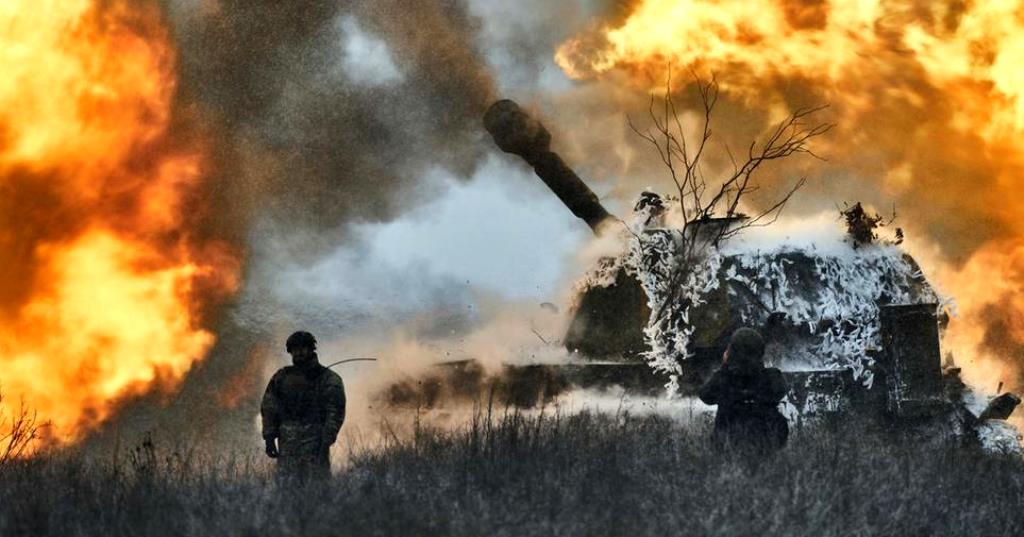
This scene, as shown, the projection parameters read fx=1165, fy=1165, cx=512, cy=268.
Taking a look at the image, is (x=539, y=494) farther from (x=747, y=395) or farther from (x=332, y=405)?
(x=747, y=395)

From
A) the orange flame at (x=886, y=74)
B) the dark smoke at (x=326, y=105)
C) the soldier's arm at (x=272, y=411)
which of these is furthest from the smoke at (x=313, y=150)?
the soldier's arm at (x=272, y=411)

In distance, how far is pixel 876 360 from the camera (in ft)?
47.1

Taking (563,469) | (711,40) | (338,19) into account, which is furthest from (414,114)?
(563,469)

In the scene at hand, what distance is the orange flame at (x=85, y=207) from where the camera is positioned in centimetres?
1438

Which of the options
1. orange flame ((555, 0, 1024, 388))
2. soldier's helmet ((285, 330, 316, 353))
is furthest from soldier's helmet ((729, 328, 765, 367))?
orange flame ((555, 0, 1024, 388))

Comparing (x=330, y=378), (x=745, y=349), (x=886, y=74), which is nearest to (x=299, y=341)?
(x=330, y=378)

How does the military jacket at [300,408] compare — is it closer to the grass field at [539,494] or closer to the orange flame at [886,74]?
the grass field at [539,494]

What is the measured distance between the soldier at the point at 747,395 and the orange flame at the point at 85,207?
879cm

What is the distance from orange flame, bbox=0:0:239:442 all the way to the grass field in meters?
4.88

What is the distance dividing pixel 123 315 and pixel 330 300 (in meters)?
5.34

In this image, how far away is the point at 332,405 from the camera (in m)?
9.46

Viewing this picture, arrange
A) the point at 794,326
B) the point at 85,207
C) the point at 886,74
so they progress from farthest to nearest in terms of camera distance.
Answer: the point at 886,74
the point at 85,207
the point at 794,326

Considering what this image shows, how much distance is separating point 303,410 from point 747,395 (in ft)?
12.0

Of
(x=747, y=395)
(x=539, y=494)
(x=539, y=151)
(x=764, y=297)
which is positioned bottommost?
(x=539, y=494)
